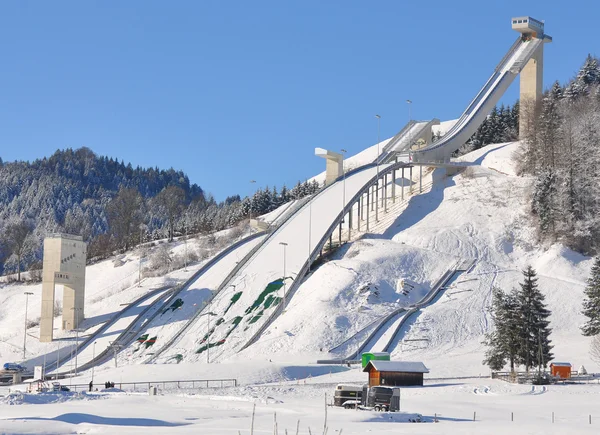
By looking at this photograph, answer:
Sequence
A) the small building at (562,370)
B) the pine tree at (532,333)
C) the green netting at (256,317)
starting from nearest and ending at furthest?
the small building at (562,370) → the pine tree at (532,333) → the green netting at (256,317)

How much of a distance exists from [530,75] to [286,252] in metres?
37.2

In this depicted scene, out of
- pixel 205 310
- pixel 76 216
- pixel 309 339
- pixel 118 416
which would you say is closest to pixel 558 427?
pixel 118 416

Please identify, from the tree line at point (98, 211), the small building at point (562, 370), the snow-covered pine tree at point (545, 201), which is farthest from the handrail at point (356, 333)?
the tree line at point (98, 211)

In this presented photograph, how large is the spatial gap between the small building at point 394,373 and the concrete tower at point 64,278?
99.8 feet

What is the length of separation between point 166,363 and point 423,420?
28.2 m

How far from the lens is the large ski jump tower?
305 feet

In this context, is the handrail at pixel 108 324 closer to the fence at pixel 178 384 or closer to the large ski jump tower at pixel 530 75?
the fence at pixel 178 384

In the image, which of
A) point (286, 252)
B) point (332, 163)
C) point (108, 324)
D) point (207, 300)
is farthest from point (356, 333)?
point (332, 163)

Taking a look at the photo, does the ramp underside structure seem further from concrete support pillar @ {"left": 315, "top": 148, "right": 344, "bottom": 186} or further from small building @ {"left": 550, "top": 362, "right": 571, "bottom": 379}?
small building @ {"left": 550, "top": 362, "right": 571, "bottom": 379}

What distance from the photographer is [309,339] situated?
59812mm

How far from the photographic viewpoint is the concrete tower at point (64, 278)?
70.2 metres

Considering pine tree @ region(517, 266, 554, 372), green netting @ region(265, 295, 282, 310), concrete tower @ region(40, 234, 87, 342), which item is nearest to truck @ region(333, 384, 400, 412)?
pine tree @ region(517, 266, 554, 372)

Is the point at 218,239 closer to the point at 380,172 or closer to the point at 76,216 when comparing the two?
the point at 380,172

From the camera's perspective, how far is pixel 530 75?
9706 cm
